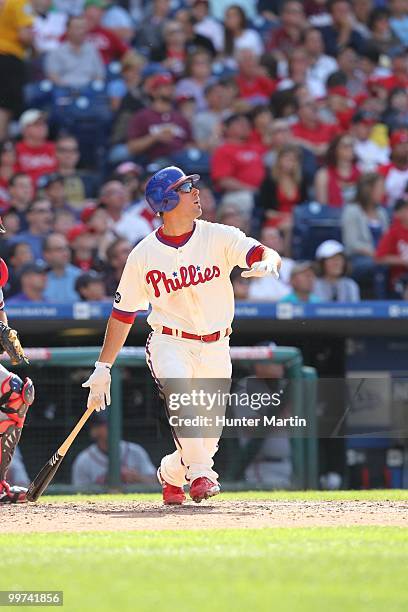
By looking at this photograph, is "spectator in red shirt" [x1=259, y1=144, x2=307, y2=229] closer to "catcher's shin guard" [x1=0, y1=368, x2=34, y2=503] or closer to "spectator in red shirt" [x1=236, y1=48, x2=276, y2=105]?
"spectator in red shirt" [x1=236, y1=48, x2=276, y2=105]

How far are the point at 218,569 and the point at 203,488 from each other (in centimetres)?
196

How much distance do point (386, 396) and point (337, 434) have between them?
474 mm

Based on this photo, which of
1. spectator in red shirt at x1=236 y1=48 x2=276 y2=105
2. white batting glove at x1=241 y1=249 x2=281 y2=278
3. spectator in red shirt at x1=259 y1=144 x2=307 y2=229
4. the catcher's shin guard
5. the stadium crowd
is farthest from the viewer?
spectator in red shirt at x1=236 y1=48 x2=276 y2=105

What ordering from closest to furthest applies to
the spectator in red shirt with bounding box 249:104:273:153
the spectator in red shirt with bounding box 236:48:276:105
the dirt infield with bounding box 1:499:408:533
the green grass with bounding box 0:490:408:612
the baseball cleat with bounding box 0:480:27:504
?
the green grass with bounding box 0:490:408:612, the dirt infield with bounding box 1:499:408:533, the baseball cleat with bounding box 0:480:27:504, the spectator in red shirt with bounding box 249:104:273:153, the spectator in red shirt with bounding box 236:48:276:105

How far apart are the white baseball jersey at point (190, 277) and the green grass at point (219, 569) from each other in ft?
4.86

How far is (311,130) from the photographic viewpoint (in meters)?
13.6

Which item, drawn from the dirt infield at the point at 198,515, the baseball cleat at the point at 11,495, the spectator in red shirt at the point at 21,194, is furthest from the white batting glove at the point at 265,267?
the spectator in red shirt at the point at 21,194

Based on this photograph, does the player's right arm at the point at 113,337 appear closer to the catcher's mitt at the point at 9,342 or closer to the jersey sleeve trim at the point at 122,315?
the jersey sleeve trim at the point at 122,315

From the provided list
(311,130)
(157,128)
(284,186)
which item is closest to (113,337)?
(284,186)

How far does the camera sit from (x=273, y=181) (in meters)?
12.5

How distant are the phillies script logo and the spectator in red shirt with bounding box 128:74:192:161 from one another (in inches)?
253

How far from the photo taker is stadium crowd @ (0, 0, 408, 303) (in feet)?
36.8

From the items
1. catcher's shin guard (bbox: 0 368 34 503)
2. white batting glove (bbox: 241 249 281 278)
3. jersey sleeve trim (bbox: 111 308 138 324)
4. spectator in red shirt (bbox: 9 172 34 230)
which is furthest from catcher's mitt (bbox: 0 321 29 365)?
spectator in red shirt (bbox: 9 172 34 230)

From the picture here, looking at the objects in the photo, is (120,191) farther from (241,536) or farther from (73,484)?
(241,536)
